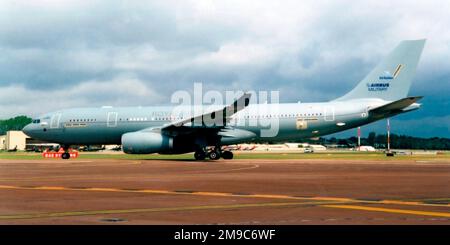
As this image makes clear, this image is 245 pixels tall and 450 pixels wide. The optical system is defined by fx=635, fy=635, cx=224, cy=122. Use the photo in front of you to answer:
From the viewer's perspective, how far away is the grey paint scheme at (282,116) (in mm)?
49750

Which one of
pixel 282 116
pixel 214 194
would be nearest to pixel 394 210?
pixel 214 194

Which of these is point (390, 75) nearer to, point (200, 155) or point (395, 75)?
point (395, 75)

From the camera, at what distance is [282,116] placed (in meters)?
49.7

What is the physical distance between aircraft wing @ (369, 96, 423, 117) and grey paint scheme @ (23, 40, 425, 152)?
76 millimetres

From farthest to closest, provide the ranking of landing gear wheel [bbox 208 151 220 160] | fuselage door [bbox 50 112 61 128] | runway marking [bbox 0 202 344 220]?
fuselage door [bbox 50 112 61 128] < landing gear wheel [bbox 208 151 220 160] < runway marking [bbox 0 202 344 220]

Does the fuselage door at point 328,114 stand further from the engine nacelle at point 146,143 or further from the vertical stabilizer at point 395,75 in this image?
the engine nacelle at point 146,143

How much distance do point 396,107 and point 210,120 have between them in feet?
46.9

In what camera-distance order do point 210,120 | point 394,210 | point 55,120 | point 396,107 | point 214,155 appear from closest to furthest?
1. point 394,210
2. point 210,120
3. point 214,155
4. point 396,107
5. point 55,120

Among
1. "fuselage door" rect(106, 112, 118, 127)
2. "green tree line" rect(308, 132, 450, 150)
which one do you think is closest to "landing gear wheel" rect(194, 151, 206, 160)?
"fuselage door" rect(106, 112, 118, 127)

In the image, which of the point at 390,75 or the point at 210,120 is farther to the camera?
the point at 390,75

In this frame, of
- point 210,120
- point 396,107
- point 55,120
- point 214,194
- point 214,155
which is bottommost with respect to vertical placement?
point 214,194

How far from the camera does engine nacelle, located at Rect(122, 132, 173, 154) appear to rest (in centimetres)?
4688

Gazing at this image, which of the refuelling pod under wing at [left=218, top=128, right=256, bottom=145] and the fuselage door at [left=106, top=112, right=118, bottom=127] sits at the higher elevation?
the fuselage door at [left=106, top=112, right=118, bottom=127]

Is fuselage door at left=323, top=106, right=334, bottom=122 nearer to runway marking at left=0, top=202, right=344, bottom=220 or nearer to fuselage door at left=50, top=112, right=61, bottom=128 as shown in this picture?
fuselage door at left=50, top=112, right=61, bottom=128
